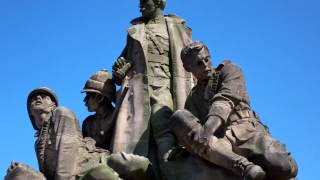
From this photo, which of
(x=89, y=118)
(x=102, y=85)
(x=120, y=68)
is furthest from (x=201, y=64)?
(x=89, y=118)

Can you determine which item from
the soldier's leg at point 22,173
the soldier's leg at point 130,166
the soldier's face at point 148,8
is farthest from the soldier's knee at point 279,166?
the soldier's face at point 148,8

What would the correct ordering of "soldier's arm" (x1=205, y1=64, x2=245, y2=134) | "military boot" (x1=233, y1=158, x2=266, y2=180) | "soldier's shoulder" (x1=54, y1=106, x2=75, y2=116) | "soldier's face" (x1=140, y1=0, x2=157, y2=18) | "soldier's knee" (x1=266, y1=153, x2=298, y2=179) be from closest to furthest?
"military boot" (x1=233, y1=158, x2=266, y2=180), "soldier's knee" (x1=266, y1=153, x2=298, y2=179), "soldier's arm" (x1=205, y1=64, x2=245, y2=134), "soldier's shoulder" (x1=54, y1=106, x2=75, y2=116), "soldier's face" (x1=140, y1=0, x2=157, y2=18)

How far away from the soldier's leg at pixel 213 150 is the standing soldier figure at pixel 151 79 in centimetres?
72

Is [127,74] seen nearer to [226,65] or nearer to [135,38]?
[135,38]

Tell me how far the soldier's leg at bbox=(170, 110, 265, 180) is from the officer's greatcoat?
3.64 feet

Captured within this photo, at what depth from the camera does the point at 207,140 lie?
8859 millimetres

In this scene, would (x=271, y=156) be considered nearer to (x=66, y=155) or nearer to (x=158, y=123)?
(x=158, y=123)

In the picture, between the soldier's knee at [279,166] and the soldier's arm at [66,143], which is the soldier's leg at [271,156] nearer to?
the soldier's knee at [279,166]

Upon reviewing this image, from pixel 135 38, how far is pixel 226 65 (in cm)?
206

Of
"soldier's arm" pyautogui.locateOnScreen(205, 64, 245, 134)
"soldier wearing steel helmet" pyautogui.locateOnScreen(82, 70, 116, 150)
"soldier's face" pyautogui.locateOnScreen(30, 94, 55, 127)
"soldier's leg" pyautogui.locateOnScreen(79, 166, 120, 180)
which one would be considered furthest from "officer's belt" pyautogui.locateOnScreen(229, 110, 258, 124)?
"soldier's face" pyautogui.locateOnScreen(30, 94, 55, 127)

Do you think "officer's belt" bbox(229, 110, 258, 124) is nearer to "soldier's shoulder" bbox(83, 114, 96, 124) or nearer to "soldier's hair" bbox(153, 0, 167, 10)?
"soldier's shoulder" bbox(83, 114, 96, 124)

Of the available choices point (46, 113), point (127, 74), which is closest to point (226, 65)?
point (127, 74)

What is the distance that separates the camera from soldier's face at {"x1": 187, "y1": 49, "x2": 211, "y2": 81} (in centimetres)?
966

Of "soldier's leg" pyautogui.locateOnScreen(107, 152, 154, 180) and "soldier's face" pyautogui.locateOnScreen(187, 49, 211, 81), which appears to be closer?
"soldier's leg" pyautogui.locateOnScreen(107, 152, 154, 180)
